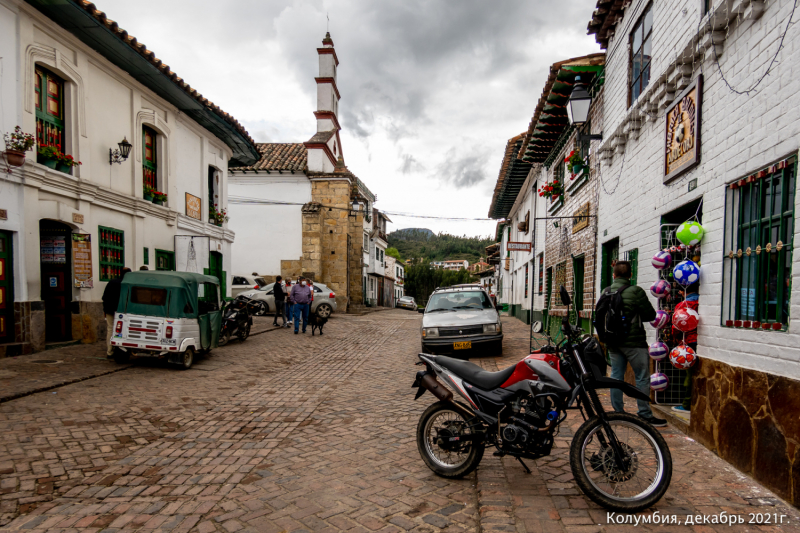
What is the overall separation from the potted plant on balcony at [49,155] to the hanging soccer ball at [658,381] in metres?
10.9

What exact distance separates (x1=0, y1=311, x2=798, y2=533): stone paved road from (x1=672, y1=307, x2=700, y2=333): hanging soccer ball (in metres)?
1.13

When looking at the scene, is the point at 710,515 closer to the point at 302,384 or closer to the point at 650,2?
the point at 302,384

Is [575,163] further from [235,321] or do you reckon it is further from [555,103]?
[235,321]

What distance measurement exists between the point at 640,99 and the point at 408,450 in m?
5.59

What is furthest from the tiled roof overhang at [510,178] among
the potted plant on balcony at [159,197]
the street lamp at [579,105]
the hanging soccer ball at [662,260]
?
the potted plant on balcony at [159,197]

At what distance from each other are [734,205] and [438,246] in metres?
121

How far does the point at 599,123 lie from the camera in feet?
30.3

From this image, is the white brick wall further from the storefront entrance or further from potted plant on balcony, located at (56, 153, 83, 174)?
the storefront entrance

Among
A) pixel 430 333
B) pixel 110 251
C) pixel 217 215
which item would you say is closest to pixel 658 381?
pixel 430 333

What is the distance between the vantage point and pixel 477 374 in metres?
4.04

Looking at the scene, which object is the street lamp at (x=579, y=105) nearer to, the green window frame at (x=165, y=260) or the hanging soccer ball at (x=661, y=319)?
the hanging soccer ball at (x=661, y=319)

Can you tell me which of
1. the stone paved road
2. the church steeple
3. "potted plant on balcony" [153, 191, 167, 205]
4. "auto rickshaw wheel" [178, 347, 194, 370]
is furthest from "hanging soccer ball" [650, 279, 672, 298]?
the church steeple

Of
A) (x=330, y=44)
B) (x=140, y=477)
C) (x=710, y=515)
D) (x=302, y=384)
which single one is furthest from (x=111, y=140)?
(x=330, y=44)

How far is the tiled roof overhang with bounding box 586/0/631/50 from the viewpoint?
8.02 m
